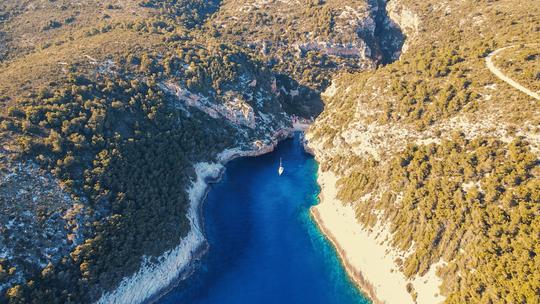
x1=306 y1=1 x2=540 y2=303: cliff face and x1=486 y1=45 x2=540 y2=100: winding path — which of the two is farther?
x1=486 y1=45 x2=540 y2=100: winding path

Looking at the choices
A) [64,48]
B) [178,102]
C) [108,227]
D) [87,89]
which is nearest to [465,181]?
[108,227]

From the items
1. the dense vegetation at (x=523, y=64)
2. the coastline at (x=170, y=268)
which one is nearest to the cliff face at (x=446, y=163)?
the dense vegetation at (x=523, y=64)

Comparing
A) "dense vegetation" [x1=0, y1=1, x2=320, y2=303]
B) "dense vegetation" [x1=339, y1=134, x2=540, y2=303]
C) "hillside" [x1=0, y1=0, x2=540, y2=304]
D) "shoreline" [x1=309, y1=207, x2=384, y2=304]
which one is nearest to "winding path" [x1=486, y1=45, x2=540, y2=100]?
"hillside" [x1=0, y1=0, x2=540, y2=304]

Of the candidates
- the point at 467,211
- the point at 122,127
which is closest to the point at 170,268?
the point at 122,127

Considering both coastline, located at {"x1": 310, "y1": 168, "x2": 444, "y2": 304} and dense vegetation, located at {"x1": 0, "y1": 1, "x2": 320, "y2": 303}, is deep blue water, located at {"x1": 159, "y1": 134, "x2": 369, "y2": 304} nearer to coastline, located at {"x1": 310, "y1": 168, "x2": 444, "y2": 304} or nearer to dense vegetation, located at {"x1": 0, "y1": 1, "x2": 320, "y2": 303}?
coastline, located at {"x1": 310, "y1": 168, "x2": 444, "y2": 304}

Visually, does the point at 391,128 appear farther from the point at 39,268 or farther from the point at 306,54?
the point at 39,268
